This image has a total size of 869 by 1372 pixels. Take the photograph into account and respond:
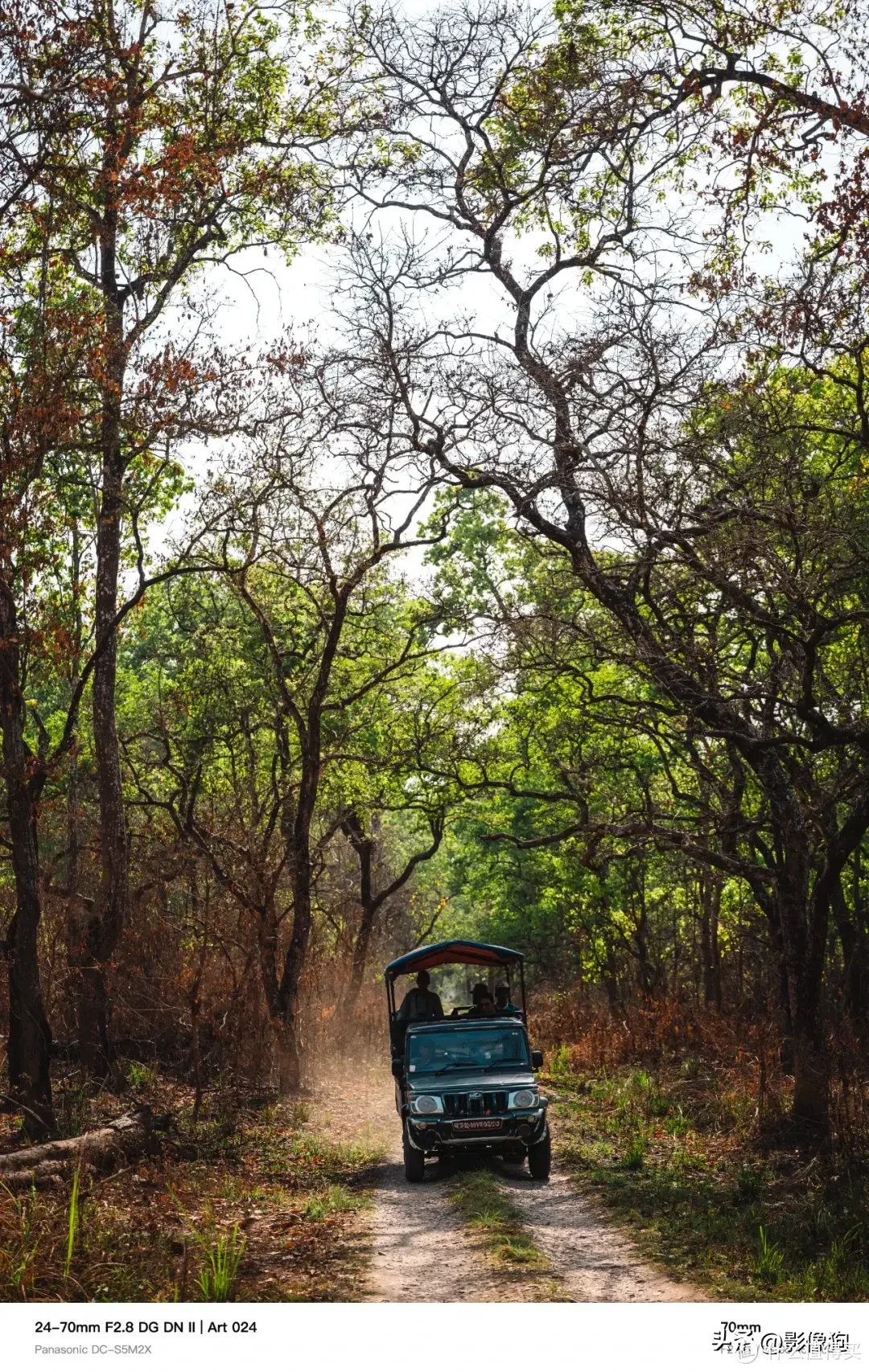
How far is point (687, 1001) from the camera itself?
26031 millimetres

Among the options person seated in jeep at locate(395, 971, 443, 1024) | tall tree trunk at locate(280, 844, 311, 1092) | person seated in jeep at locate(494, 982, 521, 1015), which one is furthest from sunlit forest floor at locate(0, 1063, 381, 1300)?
tall tree trunk at locate(280, 844, 311, 1092)

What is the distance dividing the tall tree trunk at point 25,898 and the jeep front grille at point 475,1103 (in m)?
4.28

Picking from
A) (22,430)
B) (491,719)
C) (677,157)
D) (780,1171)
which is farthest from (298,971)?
(677,157)

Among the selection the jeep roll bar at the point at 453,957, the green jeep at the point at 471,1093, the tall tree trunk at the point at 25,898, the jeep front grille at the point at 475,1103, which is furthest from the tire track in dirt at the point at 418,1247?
the tall tree trunk at the point at 25,898

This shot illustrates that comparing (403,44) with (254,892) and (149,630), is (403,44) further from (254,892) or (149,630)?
(149,630)

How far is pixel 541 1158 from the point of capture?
1378 centimetres

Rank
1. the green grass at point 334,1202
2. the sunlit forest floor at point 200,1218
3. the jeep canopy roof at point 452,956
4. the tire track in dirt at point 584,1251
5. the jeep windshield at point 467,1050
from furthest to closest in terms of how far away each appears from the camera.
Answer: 1. the jeep canopy roof at point 452,956
2. the jeep windshield at point 467,1050
3. the green grass at point 334,1202
4. the tire track in dirt at point 584,1251
5. the sunlit forest floor at point 200,1218

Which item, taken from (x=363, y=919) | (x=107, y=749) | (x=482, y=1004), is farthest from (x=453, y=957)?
(x=363, y=919)

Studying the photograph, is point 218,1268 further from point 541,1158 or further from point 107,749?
point 107,749

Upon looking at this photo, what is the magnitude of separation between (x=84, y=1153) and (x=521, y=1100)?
481cm

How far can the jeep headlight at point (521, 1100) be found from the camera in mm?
13625

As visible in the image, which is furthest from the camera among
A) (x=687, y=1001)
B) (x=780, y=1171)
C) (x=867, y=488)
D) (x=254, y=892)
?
(x=687, y=1001)

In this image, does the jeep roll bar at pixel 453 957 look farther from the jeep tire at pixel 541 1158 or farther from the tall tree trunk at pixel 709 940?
the tall tree trunk at pixel 709 940

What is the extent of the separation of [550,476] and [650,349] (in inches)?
67.9
